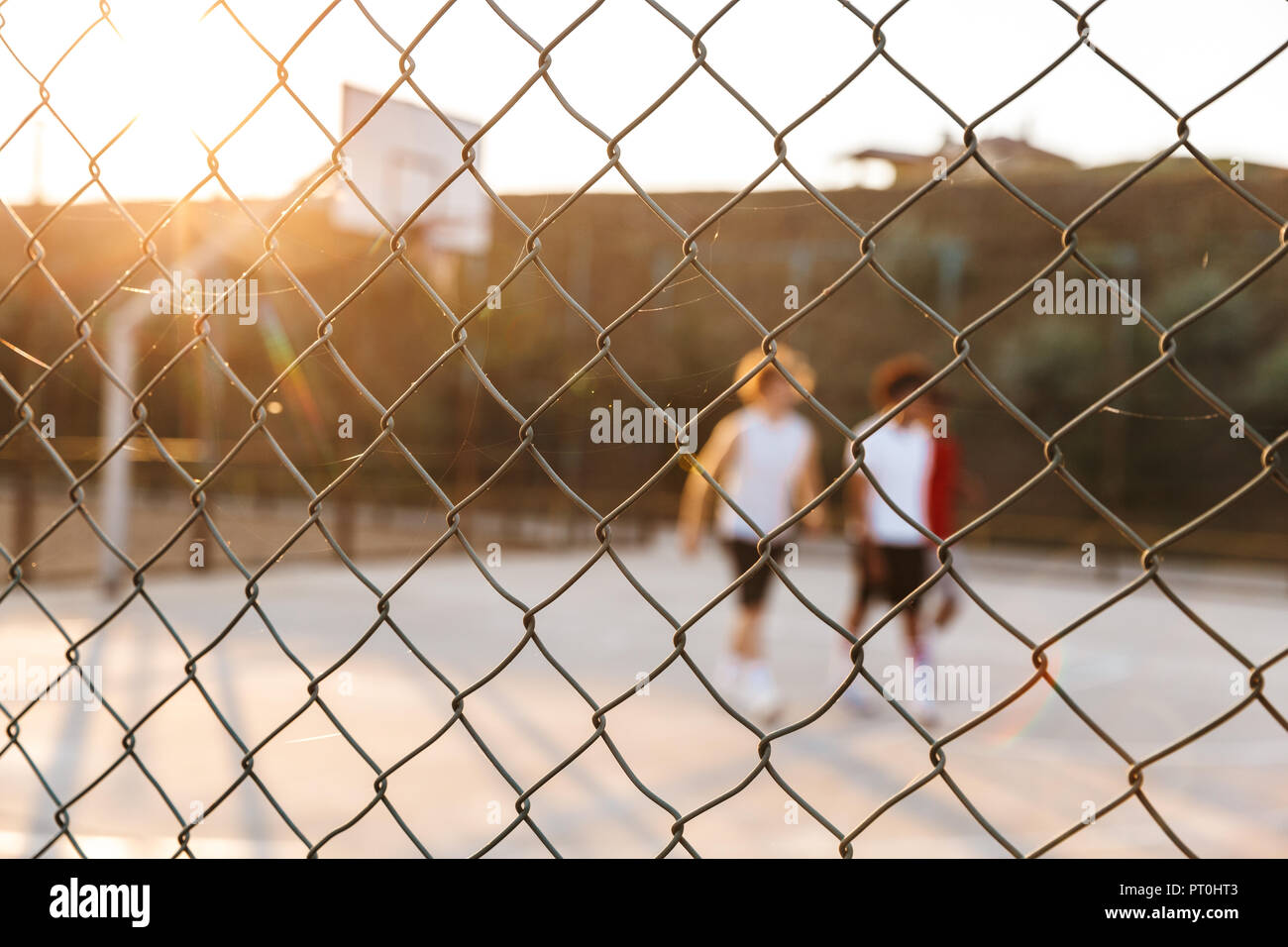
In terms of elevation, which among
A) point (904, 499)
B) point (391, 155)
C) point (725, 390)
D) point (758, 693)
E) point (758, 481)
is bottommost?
point (758, 693)

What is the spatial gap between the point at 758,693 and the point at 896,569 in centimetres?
93

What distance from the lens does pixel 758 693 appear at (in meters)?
4.95

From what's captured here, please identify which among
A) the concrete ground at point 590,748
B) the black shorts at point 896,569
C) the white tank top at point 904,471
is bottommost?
the concrete ground at point 590,748

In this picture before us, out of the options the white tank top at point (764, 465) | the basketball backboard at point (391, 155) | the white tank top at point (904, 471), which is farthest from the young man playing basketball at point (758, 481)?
the basketball backboard at point (391, 155)

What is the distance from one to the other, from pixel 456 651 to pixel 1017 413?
584 centimetres

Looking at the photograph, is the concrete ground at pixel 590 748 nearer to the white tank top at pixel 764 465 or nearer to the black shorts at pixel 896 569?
the black shorts at pixel 896 569

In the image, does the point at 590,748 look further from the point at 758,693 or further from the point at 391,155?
the point at 391,155

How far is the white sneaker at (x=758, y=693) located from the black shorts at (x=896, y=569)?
736mm

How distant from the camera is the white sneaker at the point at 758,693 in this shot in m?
4.92

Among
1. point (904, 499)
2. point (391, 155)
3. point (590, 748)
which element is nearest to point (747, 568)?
point (904, 499)

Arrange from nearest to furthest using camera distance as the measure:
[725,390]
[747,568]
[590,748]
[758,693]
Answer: [725,390] → [590,748] → [747,568] → [758,693]
